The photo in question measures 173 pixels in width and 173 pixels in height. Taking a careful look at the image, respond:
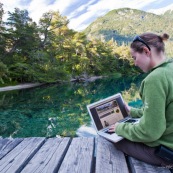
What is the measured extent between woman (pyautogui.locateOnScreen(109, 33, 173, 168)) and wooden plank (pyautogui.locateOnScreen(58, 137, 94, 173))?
1.06ft

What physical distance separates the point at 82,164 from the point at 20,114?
7.84m

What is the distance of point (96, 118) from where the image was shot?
1.82 meters

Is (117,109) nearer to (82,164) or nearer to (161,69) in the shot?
(82,164)

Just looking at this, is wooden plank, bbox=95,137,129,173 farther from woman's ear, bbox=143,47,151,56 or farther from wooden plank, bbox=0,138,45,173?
woman's ear, bbox=143,47,151,56

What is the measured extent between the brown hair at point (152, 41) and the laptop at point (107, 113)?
61cm

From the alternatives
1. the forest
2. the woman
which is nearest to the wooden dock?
the woman

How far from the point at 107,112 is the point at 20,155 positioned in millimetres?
815

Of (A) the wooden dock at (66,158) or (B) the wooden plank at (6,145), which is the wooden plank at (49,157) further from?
(B) the wooden plank at (6,145)

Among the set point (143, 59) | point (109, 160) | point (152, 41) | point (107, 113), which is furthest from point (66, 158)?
point (152, 41)

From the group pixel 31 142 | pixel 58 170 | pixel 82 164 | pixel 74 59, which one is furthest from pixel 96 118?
pixel 74 59

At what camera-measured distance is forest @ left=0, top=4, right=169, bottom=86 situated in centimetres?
2212

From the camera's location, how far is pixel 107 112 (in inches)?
73.3

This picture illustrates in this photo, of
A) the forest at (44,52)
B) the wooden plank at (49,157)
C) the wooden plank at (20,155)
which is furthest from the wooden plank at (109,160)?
the forest at (44,52)

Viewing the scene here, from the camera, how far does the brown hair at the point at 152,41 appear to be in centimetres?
136
